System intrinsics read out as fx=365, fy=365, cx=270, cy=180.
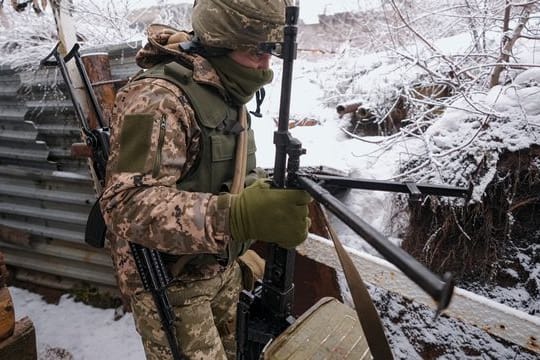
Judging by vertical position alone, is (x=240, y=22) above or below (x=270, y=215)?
above

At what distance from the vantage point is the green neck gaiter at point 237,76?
167 cm

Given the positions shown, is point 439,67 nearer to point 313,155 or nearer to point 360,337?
point 313,155

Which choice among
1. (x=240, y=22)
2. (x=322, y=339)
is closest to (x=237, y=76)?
(x=240, y=22)

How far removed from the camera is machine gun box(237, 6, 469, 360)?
71 cm

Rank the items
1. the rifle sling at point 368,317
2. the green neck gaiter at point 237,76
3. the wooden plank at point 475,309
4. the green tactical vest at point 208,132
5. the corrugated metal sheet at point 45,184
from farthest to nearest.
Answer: the corrugated metal sheet at point 45,184
the wooden plank at point 475,309
the green neck gaiter at point 237,76
the green tactical vest at point 208,132
the rifle sling at point 368,317

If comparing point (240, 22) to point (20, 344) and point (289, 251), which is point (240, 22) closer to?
point (289, 251)

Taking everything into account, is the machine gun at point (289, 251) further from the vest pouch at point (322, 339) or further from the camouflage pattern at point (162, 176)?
the camouflage pattern at point (162, 176)

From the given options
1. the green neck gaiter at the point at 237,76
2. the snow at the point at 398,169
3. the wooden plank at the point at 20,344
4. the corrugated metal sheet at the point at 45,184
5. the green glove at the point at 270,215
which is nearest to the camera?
the green glove at the point at 270,215

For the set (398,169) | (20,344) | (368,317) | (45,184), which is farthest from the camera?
(45,184)

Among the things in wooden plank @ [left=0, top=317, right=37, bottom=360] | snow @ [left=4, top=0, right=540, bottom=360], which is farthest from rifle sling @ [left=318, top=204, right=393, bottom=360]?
wooden plank @ [left=0, top=317, right=37, bottom=360]

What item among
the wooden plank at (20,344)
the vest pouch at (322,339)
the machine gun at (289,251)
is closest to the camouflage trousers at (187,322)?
the machine gun at (289,251)

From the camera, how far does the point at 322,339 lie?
1.71 m

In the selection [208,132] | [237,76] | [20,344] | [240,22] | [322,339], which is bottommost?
[20,344]

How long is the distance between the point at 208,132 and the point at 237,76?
0.32 metres
